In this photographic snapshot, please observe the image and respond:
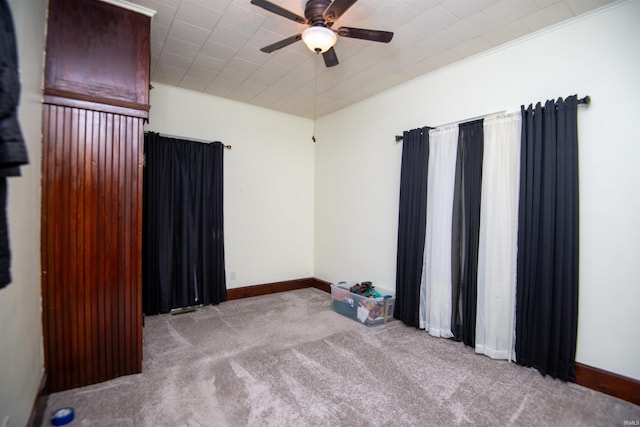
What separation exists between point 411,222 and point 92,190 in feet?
9.46

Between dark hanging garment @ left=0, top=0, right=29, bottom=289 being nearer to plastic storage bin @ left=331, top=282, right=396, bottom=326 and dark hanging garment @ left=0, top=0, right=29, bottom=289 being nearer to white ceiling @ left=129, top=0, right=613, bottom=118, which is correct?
white ceiling @ left=129, top=0, right=613, bottom=118

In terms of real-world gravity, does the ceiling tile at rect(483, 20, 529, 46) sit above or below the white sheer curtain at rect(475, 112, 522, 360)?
above

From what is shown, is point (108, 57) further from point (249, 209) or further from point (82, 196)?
point (249, 209)

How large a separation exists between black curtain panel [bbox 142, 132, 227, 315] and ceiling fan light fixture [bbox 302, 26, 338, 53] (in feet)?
7.54

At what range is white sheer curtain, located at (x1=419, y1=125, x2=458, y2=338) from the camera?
3006 millimetres

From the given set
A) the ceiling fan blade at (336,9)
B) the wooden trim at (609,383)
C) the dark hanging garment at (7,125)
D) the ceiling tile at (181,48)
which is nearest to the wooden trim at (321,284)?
the wooden trim at (609,383)

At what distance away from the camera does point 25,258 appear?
1.60 metres

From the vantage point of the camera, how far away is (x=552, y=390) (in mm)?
2135

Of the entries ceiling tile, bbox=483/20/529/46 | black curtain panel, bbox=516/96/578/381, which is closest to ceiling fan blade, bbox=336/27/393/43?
ceiling tile, bbox=483/20/529/46

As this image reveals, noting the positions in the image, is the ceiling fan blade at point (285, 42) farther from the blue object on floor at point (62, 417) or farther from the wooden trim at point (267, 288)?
the wooden trim at point (267, 288)

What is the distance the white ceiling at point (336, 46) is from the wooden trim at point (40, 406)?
2.68 metres

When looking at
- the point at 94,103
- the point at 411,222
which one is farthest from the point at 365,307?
the point at 94,103

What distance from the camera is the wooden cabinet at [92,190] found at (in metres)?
2.00

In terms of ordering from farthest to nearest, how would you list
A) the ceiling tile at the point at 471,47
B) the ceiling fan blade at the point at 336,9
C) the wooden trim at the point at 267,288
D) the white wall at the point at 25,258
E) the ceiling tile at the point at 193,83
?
1. the wooden trim at the point at 267,288
2. the ceiling tile at the point at 193,83
3. the ceiling tile at the point at 471,47
4. the ceiling fan blade at the point at 336,9
5. the white wall at the point at 25,258
